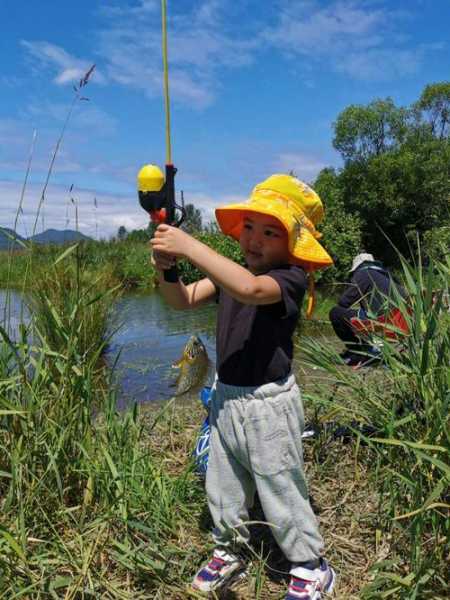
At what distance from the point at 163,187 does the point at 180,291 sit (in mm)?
456

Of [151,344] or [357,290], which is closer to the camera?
[357,290]

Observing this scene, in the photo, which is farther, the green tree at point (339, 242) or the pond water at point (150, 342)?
the green tree at point (339, 242)

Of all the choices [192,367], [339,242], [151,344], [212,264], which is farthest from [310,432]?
[339,242]

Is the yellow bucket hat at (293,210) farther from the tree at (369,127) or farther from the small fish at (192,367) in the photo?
the tree at (369,127)

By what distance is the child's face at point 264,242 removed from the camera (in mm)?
1874

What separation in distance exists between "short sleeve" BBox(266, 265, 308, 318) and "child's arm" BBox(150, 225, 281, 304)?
12cm

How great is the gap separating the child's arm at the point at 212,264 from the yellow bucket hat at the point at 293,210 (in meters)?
0.26

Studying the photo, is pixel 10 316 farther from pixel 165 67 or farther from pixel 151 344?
pixel 151 344

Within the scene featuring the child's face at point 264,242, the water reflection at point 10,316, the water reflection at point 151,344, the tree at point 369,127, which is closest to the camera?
the child's face at point 264,242

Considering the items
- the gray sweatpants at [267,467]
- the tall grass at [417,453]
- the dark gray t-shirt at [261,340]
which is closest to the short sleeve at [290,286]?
the dark gray t-shirt at [261,340]

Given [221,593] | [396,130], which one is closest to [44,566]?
[221,593]

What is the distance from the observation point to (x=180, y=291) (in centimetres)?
204

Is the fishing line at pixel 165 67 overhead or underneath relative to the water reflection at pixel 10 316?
overhead

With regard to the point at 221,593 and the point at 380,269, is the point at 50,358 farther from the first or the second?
the point at 380,269
